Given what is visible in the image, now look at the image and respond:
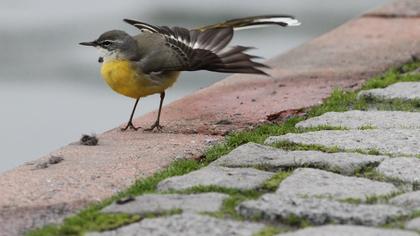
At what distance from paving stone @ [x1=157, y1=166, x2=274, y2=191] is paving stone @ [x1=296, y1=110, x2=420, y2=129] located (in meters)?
1.19

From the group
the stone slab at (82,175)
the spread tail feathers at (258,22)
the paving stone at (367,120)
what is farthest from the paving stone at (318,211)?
the spread tail feathers at (258,22)

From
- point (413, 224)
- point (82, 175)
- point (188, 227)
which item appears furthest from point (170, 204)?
point (413, 224)

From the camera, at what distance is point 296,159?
583cm

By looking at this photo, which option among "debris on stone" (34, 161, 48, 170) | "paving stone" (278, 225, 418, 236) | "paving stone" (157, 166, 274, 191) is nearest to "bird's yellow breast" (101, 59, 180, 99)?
"debris on stone" (34, 161, 48, 170)

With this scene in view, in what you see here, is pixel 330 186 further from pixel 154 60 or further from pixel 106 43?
pixel 106 43

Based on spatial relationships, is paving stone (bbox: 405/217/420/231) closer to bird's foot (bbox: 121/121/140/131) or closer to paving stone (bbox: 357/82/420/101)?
paving stone (bbox: 357/82/420/101)

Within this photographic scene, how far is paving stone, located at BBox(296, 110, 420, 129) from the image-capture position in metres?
6.66

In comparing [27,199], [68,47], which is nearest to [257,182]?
[27,199]

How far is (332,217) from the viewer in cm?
484

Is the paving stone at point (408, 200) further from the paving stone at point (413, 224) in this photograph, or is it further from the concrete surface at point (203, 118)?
the concrete surface at point (203, 118)

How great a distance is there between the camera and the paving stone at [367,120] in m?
6.66

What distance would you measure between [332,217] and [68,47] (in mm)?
8424

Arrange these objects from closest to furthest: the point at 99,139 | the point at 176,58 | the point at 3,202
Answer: the point at 3,202, the point at 99,139, the point at 176,58

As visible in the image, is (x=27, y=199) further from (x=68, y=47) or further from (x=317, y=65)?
(x=68, y=47)
